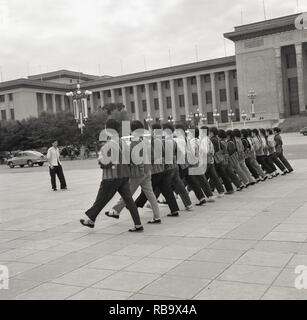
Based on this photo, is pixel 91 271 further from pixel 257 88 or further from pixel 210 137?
pixel 257 88

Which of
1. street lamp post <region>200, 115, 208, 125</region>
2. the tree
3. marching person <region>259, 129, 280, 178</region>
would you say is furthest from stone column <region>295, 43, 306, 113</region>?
marching person <region>259, 129, 280, 178</region>

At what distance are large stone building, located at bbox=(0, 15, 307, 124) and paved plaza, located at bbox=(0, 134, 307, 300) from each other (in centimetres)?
5917

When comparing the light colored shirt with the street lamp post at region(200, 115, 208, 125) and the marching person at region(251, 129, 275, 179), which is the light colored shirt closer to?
the marching person at region(251, 129, 275, 179)

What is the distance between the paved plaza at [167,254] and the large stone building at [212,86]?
59.2 meters

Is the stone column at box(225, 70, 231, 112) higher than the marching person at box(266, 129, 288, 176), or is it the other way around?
the stone column at box(225, 70, 231, 112)

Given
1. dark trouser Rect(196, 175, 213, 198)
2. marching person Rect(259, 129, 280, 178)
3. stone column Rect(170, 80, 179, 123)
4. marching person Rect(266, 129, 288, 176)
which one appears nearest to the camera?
dark trouser Rect(196, 175, 213, 198)

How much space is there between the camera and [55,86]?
297 ft

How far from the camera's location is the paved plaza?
4523 millimetres

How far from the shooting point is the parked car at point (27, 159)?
38.1 meters

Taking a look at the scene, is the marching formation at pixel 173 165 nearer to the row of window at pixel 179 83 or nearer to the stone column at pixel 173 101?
the row of window at pixel 179 83

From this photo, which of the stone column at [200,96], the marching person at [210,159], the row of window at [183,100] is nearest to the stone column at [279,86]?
the row of window at [183,100]

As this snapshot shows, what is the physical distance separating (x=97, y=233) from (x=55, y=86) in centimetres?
8606
